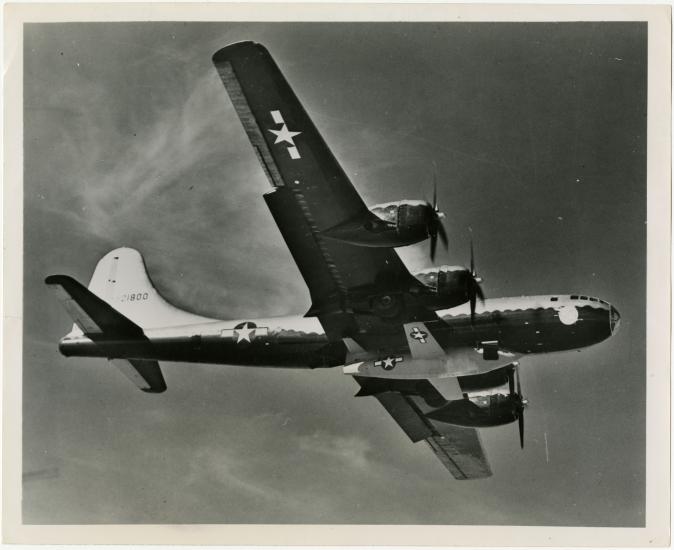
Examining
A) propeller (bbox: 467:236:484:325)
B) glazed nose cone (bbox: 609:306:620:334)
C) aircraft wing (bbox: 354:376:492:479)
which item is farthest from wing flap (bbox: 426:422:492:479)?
glazed nose cone (bbox: 609:306:620:334)

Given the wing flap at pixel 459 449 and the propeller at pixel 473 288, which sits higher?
the propeller at pixel 473 288

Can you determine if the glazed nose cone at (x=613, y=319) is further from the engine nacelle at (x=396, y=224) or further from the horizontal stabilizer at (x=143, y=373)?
the horizontal stabilizer at (x=143, y=373)

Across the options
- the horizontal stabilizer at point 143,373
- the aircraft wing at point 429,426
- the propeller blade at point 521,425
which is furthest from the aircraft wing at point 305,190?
the horizontal stabilizer at point 143,373

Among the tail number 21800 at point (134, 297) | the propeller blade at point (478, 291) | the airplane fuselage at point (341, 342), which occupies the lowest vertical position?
the airplane fuselage at point (341, 342)

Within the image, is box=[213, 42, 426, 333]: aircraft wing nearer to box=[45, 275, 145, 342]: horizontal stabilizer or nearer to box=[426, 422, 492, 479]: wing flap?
box=[426, 422, 492, 479]: wing flap

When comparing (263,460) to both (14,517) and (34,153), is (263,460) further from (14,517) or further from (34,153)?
(34,153)

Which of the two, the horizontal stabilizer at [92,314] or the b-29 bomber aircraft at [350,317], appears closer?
the b-29 bomber aircraft at [350,317]

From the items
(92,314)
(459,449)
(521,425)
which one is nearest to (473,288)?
(521,425)
